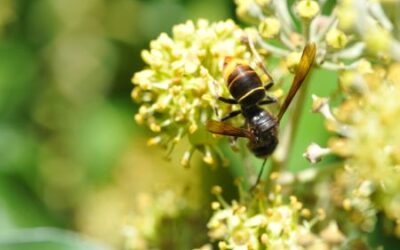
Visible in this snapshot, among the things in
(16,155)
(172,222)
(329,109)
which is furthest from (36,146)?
(329,109)

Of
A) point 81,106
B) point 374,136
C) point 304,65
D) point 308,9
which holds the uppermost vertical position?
point 81,106

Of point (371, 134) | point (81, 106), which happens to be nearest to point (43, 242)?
point (371, 134)

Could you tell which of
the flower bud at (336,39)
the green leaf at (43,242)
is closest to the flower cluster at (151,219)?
the green leaf at (43,242)

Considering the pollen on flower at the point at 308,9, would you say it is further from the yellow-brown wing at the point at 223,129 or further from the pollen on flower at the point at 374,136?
the yellow-brown wing at the point at 223,129

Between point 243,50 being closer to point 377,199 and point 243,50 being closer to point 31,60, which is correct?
point 377,199

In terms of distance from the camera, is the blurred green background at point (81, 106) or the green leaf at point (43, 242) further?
→ the blurred green background at point (81, 106)

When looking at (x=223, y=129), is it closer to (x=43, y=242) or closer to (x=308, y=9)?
(x=308, y=9)
